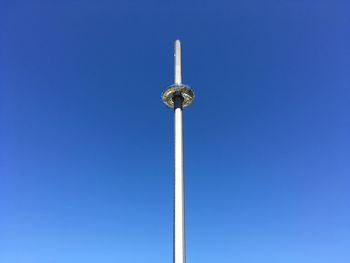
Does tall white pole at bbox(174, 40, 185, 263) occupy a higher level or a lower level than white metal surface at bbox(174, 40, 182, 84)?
lower

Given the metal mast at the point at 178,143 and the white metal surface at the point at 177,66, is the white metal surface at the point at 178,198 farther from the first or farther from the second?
the white metal surface at the point at 177,66

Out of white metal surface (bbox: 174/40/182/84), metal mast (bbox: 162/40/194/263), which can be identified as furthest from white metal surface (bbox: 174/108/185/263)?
white metal surface (bbox: 174/40/182/84)

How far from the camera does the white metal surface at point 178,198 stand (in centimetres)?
3444

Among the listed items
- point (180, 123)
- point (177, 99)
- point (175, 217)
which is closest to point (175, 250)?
point (175, 217)

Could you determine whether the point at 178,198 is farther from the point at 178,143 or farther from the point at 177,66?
the point at 177,66

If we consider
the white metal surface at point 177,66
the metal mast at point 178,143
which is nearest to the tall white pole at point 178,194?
the metal mast at point 178,143

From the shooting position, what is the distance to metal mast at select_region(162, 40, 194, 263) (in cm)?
3503

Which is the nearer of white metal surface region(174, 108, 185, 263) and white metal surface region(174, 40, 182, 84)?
white metal surface region(174, 108, 185, 263)

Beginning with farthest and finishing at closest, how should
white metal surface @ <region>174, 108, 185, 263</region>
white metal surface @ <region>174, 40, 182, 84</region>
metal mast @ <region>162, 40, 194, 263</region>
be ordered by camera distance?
white metal surface @ <region>174, 40, 182, 84</region>
metal mast @ <region>162, 40, 194, 263</region>
white metal surface @ <region>174, 108, 185, 263</region>

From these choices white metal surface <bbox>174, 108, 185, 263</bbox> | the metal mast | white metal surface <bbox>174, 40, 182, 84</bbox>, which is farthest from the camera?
white metal surface <bbox>174, 40, 182, 84</bbox>

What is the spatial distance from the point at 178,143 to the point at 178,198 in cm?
515

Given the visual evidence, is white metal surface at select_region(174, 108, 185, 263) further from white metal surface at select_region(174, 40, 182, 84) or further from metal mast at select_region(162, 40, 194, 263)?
white metal surface at select_region(174, 40, 182, 84)

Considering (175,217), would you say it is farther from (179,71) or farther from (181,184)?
(179,71)

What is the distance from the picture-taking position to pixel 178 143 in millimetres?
38875
